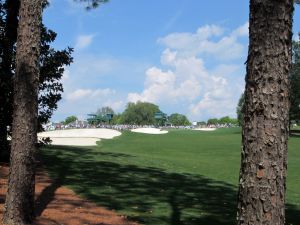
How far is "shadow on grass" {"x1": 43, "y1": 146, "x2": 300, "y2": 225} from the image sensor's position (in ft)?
28.6

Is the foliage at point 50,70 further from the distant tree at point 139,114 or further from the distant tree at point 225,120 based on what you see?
the distant tree at point 225,120

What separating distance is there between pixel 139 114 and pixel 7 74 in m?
127

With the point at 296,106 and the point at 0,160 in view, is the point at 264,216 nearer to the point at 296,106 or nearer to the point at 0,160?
the point at 0,160

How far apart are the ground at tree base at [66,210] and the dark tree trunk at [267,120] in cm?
461

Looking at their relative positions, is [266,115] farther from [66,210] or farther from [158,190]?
[158,190]

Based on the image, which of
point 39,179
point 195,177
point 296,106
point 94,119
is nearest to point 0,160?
point 39,179

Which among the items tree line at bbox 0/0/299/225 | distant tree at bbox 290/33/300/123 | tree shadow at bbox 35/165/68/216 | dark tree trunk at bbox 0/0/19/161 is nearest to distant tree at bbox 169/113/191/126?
distant tree at bbox 290/33/300/123

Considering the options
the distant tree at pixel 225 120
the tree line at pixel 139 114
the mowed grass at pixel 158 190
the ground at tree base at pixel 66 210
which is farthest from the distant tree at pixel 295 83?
the distant tree at pixel 225 120

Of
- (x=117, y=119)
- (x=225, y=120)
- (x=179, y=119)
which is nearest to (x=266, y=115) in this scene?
(x=117, y=119)

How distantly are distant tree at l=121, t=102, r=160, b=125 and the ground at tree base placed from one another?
12672 centimetres

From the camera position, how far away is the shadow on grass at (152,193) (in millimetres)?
8727

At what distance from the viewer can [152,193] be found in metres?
11.2

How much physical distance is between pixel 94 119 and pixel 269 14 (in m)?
83.7

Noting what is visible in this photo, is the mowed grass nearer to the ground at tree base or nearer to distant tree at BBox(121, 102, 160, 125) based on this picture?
the ground at tree base
